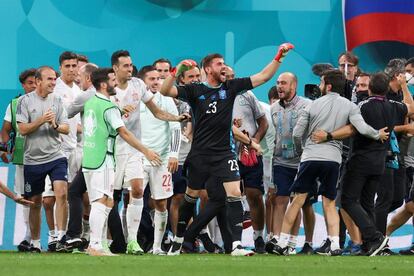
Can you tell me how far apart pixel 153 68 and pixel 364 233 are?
3.61 metres

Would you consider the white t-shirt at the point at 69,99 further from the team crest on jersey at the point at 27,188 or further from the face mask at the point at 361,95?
the face mask at the point at 361,95

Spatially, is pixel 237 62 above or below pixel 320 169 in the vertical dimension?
above

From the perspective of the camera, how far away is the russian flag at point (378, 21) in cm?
1903

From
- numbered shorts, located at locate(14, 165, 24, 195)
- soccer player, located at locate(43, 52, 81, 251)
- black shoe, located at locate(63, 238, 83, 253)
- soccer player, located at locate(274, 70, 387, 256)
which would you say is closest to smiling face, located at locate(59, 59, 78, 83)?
soccer player, located at locate(43, 52, 81, 251)

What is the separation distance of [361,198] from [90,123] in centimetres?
368

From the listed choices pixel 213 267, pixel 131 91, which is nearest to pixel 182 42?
pixel 131 91

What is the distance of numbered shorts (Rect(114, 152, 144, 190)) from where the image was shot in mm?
15312

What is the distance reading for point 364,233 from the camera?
1486cm

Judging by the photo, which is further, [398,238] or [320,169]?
[398,238]

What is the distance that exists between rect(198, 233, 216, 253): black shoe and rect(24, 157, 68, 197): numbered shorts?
6.93 ft

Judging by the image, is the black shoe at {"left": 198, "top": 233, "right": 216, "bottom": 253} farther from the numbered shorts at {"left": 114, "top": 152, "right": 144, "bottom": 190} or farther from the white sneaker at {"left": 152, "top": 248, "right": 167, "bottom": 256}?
the numbered shorts at {"left": 114, "top": 152, "right": 144, "bottom": 190}

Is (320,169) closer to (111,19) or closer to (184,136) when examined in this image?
(184,136)

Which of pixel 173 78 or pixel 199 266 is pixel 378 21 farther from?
pixel 199 266

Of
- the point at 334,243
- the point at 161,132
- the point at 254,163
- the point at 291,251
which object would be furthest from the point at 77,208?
the point at 334,243
